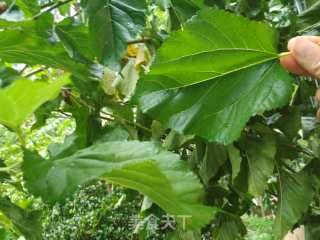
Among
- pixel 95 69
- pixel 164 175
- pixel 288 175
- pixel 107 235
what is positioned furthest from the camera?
pixel 107 235

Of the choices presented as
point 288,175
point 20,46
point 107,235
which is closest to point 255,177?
point 288,175

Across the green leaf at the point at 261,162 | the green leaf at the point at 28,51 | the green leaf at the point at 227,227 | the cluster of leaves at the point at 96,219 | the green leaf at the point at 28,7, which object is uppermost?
the green leaf at the point at 28,7

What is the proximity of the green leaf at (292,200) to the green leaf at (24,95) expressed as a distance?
508 millimetres

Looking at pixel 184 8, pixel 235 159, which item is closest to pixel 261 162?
pixel 235 159

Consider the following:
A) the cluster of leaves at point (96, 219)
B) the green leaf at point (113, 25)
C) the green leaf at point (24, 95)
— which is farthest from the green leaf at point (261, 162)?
the cluster of leaves at point (96, 219)

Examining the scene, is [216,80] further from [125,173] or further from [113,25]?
[125,173]

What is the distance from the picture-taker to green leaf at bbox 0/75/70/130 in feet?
0.76

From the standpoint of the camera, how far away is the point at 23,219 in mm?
408

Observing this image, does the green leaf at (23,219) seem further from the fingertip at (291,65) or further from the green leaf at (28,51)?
the fingertip at (291,65)

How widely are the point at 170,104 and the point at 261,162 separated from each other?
0.17 metres

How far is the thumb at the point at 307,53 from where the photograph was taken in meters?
0.53

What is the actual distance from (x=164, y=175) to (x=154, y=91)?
0.29 meters

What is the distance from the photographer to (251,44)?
554mm

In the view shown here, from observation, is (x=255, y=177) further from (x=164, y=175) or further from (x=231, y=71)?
(x=164, y=175)
